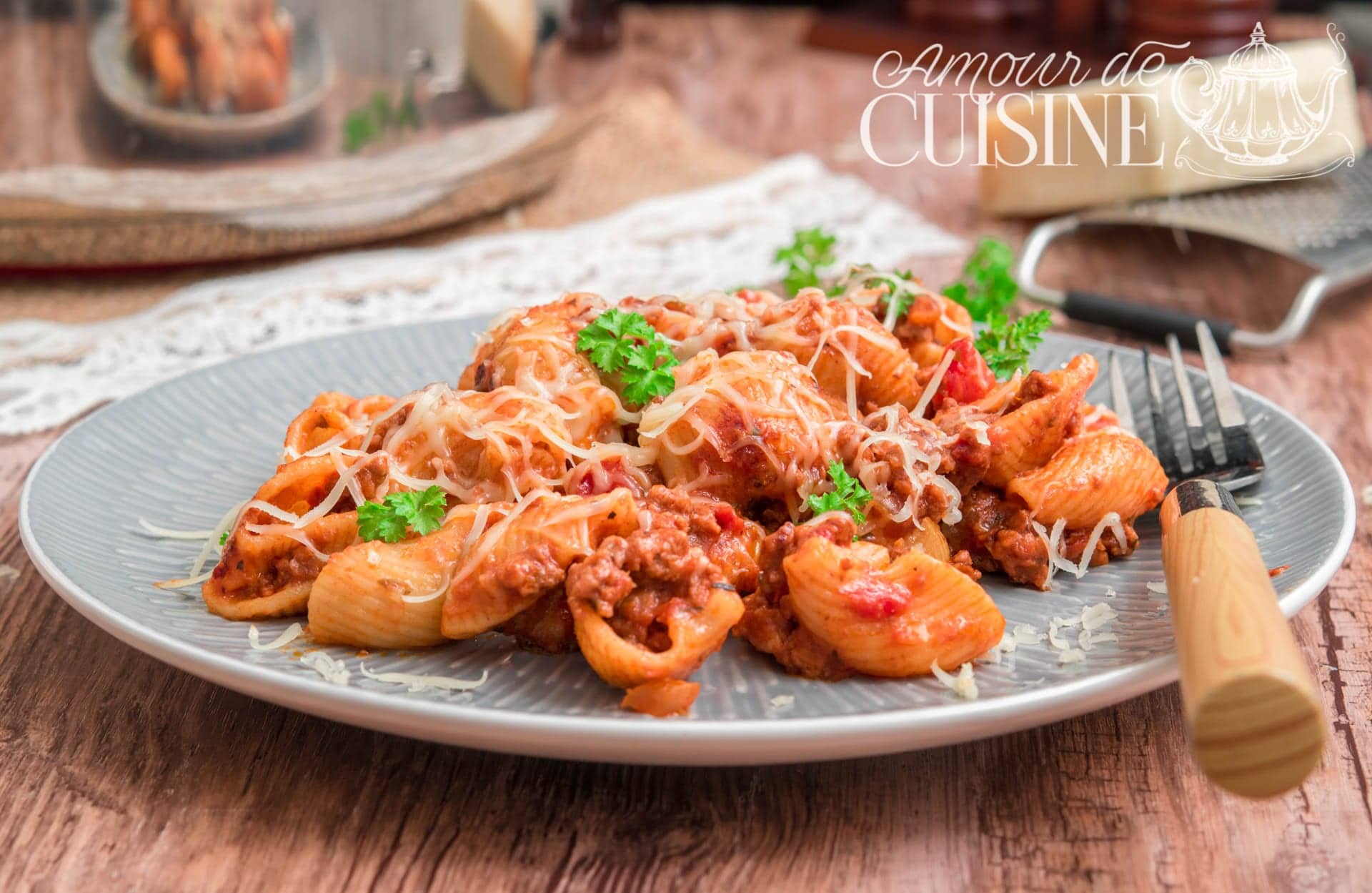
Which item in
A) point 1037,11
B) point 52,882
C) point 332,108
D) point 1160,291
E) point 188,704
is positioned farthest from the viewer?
point 1037,11

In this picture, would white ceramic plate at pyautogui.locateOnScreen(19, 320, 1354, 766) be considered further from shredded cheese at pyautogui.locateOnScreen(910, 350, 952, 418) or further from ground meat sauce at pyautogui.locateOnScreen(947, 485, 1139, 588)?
shredded cheese at pyautogui.locateOnScreen(910, 350, 952, 418)

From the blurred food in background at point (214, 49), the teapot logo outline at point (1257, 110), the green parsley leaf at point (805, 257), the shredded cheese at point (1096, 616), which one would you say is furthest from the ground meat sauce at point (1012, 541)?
the teapot logo outline at point (1257, 110)

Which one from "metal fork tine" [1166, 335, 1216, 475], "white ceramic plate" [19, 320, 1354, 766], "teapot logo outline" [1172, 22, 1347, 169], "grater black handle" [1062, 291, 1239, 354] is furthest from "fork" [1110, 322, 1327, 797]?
"teapot logo outline" [1172, 22, 1347, 169]

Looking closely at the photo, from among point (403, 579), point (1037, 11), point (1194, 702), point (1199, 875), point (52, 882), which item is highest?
point (1037, 11)

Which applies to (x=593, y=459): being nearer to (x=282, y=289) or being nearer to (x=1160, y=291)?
(x=282, y=289)

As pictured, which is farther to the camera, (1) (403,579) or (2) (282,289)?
(2) (282,289)

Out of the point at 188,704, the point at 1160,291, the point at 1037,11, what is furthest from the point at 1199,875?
the point at 1037,11

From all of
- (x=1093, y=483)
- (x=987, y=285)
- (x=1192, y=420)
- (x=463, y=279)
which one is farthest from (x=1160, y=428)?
(x=463, y=279)
